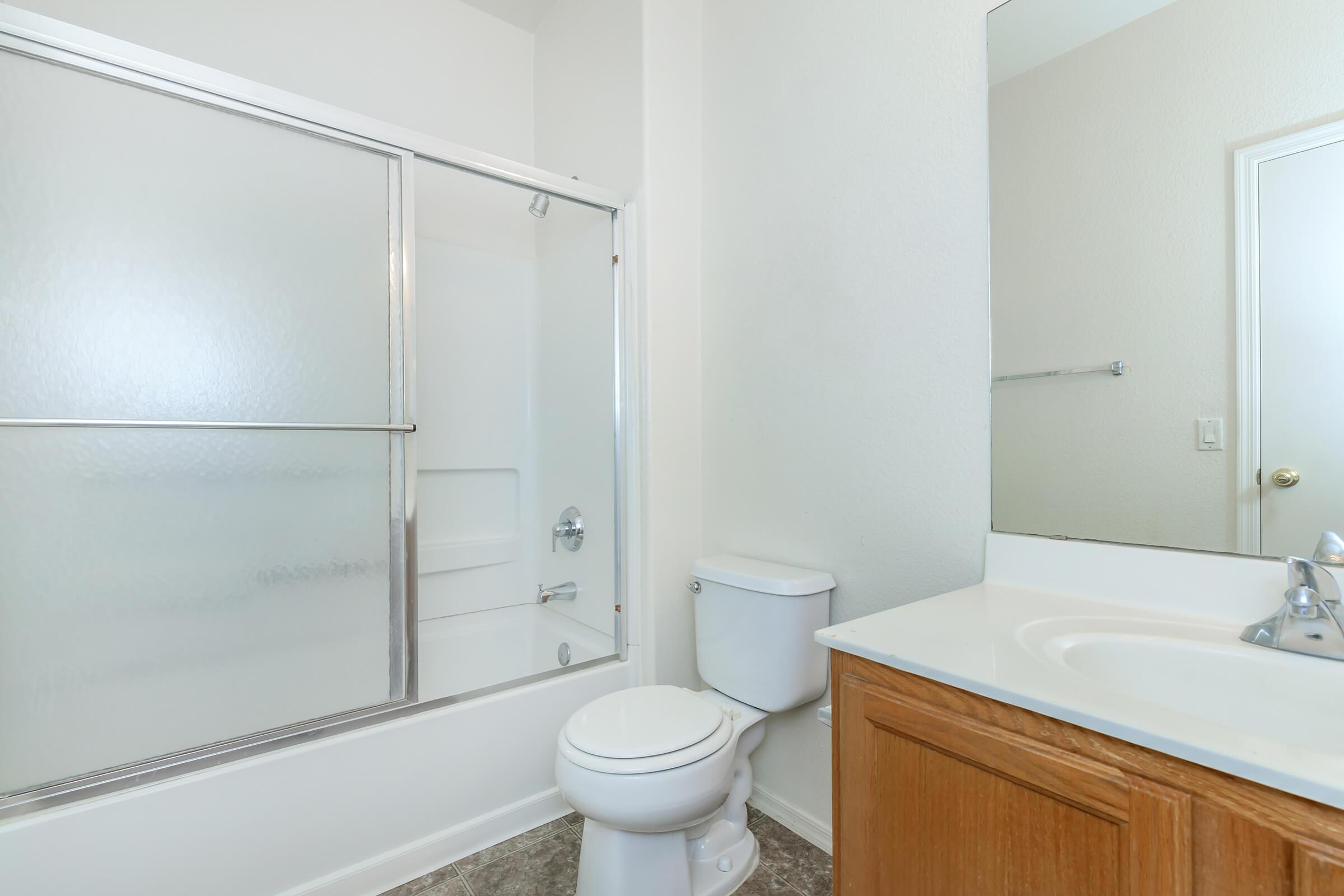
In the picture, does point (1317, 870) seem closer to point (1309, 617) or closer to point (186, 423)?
point (1309, 617)

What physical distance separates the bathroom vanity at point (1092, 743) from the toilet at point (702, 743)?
41 cm

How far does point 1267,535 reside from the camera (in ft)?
2.96

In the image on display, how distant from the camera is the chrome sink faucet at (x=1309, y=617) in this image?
2.52 ft

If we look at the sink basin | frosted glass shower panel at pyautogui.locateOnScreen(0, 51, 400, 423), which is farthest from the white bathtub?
the sink basin

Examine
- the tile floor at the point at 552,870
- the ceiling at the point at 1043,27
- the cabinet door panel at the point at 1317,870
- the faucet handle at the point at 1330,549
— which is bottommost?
the tile floor at the point at 552,870

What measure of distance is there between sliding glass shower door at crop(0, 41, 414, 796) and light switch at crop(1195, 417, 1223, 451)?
5.31 ft

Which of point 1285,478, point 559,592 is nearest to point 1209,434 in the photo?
point 1285,478

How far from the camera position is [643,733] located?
4.17ft

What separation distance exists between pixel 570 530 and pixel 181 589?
1.10 metres

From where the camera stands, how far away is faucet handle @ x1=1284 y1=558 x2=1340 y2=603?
79cm

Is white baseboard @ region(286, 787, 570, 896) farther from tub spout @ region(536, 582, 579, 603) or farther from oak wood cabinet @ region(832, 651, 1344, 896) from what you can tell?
oak wood cabinet @ region(832, 651, 1344, 896)

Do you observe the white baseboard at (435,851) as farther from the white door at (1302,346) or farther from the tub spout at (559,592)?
the white door at (1302,346)

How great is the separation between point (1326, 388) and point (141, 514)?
2.11 m

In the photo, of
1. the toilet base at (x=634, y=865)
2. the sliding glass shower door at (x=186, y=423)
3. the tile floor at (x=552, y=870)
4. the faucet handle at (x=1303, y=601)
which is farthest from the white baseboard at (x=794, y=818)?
the faucet handle at (x=1303, y=601)
